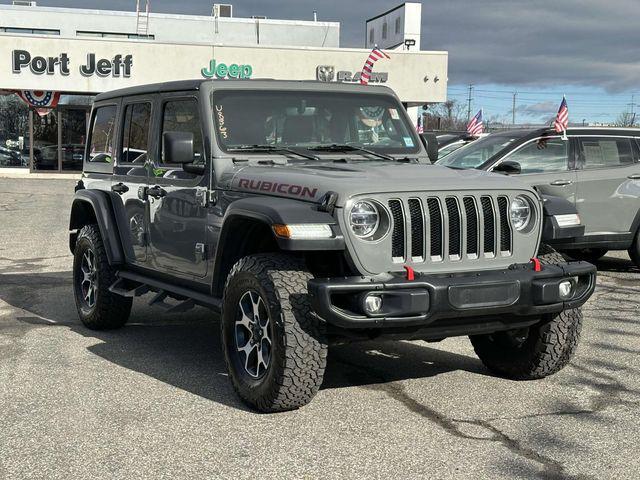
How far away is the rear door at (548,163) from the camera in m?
9.67

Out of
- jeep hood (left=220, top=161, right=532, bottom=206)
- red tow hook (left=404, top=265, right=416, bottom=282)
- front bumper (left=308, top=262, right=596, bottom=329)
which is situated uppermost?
jeep hood (left=220, top=161, right=532, bottom=206)

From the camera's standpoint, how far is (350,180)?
467cm

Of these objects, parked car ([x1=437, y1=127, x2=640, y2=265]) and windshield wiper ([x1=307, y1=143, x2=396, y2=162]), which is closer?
windshield wiper ([x1=307, y1=143, x2=396, y2=162])

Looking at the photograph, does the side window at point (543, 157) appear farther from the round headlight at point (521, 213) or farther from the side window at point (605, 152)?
the round headlight at point (521, 213)

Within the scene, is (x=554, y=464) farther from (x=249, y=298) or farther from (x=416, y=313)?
(x=249, y=298)

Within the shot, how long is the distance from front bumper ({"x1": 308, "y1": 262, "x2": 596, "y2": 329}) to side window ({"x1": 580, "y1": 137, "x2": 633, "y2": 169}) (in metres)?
5.53

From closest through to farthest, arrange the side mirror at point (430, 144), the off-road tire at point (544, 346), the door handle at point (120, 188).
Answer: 1. the off-road tire at point (544, 346)
2. the side mirror at point (430, 144)
3. the door handle at point (120, 188)

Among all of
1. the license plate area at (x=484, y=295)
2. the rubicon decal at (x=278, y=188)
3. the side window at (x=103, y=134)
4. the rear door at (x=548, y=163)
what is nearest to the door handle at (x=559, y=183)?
the rear door at (x=548, y=163)

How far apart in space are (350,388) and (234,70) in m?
25.4

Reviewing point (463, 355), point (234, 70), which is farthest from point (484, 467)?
point (234, 70)

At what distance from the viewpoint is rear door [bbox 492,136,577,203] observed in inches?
381

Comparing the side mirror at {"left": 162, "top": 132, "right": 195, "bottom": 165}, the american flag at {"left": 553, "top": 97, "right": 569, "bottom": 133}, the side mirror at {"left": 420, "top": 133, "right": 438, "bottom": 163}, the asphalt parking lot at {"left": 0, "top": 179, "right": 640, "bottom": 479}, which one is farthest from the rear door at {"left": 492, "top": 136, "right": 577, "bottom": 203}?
the side mirror at {"left": 162, "top": 132, "right": 195, "bottom": 165}

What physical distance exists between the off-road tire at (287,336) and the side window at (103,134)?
9.51 feet

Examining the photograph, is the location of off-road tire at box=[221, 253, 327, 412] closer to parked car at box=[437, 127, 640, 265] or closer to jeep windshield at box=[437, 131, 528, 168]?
parked car at box=[437, 127, 640, 265]
